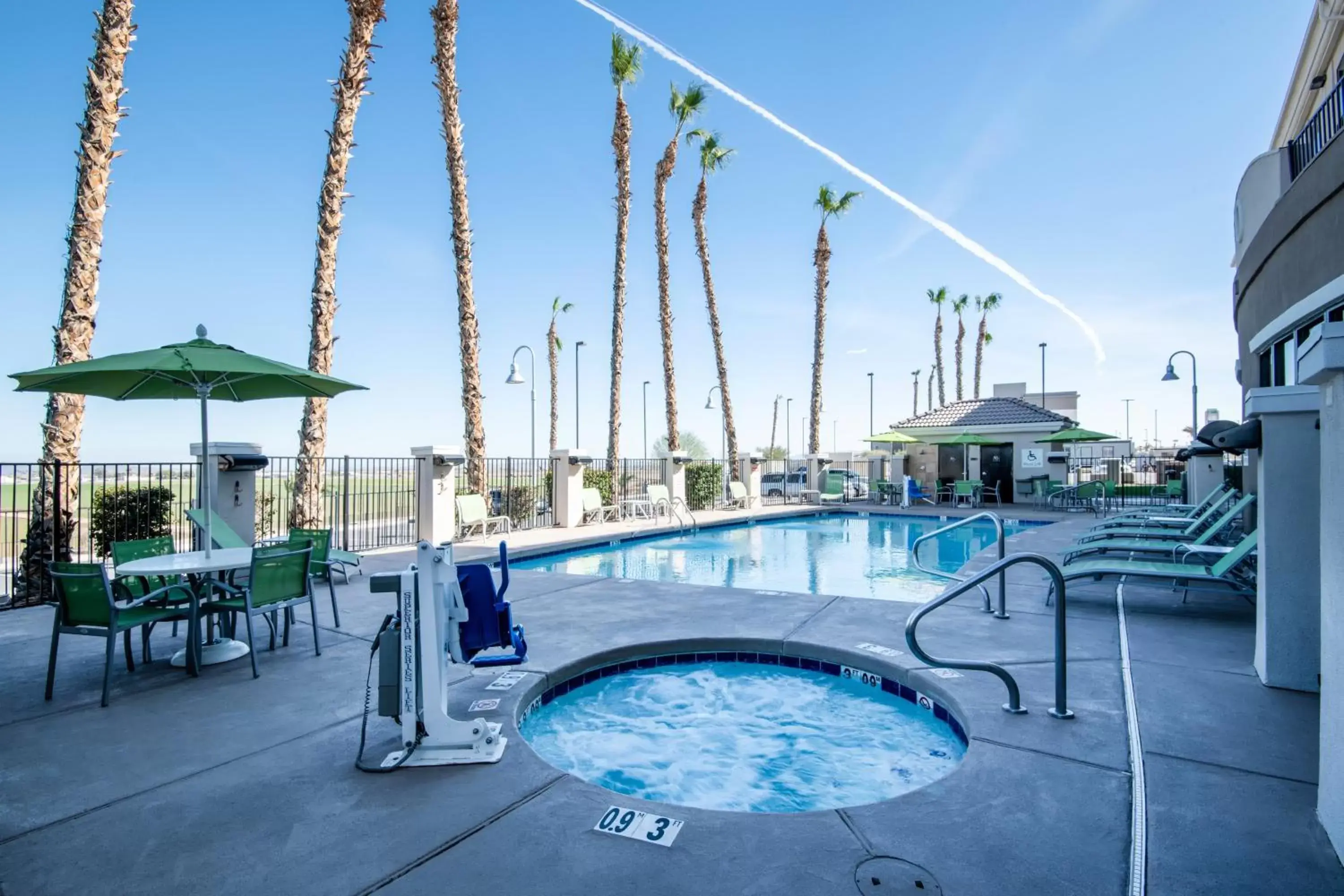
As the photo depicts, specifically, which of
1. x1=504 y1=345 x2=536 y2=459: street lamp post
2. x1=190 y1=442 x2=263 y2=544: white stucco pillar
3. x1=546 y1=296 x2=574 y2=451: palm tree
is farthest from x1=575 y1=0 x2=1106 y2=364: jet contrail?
x1=546 y1=296 x2=574 y2=451: palm tree

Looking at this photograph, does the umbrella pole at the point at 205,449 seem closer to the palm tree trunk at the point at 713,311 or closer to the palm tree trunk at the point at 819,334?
the palm tree trunk at the point at 713,311

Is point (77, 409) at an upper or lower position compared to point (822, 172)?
lower

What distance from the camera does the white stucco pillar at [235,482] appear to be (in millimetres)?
7820

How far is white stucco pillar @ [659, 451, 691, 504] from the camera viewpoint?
16828 mm

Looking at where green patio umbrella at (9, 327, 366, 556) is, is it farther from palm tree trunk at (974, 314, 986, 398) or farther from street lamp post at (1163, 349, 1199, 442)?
palm tree trunk at (974, 314, 986, 398)

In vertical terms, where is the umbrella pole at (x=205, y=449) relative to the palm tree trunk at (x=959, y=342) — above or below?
below

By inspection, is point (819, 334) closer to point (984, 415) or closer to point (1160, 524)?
point (984, 415)

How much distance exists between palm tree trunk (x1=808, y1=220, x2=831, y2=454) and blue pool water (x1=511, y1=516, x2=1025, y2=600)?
5.08 meters

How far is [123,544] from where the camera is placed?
5051 mm

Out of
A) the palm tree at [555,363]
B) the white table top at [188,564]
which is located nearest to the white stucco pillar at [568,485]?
the white table top at [188,564]

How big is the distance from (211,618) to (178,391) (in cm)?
226

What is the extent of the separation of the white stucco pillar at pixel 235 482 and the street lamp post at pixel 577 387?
23792 millimetres

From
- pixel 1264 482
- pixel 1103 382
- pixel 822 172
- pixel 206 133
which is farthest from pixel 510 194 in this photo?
pixel 1103 382

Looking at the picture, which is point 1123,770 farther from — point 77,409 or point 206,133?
point 206,133
